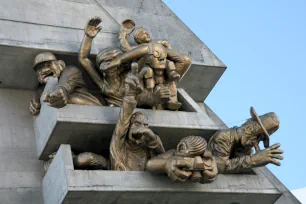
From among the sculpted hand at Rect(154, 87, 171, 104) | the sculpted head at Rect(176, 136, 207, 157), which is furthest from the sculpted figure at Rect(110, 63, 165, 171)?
the sculpted hand at Rect(154, 87, 171, 104)

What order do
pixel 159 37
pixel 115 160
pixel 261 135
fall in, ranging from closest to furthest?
pixel 115 160 → pixel 261 135 → pixel 159 37

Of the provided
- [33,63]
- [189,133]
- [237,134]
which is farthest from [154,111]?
[33,63]

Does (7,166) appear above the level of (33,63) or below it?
below

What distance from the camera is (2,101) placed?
868 cm

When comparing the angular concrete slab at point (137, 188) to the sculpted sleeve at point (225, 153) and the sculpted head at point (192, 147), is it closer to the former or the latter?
the sculpted sleeve at point (225, 153)

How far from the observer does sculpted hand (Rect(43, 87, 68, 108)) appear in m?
7.62

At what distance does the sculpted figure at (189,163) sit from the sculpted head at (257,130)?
755 mm

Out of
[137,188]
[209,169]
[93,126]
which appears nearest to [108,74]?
[93,126]

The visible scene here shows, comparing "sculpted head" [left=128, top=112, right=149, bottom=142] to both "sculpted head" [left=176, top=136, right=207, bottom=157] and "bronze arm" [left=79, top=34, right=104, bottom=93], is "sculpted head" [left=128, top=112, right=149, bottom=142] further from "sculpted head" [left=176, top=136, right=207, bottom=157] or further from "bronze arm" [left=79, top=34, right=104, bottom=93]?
"bronze arm" [left=79, top=34, right=104, bottom=93]

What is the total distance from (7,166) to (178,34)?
122 inches

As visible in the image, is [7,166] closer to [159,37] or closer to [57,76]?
[57,76]

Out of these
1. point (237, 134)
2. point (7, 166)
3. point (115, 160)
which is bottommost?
point (7, 166)

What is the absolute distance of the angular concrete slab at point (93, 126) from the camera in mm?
7844

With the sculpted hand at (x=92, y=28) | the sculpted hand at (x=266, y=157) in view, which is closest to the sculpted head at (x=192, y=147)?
the sculpted hand at (x=266, y=157)
